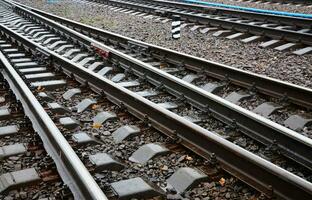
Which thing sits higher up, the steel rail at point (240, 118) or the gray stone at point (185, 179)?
the steel rail at point (240, 118)

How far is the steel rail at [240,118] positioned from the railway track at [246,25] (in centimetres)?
360

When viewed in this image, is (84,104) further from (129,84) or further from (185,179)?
(185,179)

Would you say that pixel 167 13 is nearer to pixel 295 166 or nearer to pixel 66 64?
pixel 66 64

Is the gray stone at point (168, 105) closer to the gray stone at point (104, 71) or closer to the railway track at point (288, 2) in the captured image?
the gray stone at point (104, 71)

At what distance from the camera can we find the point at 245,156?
412 cm

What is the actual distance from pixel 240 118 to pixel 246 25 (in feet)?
20.7

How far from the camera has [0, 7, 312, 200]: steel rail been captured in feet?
12.2

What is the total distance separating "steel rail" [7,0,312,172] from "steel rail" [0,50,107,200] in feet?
6.89

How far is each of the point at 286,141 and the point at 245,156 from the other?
0.77 m

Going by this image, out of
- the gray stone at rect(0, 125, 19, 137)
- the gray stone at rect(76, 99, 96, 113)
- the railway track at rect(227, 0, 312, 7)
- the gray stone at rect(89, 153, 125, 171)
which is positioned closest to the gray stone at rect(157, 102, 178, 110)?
the gray stone at rect(76, 99, 96, 113)

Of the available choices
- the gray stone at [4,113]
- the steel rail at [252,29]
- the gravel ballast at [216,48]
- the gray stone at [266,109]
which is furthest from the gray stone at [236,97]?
the steel rail at [252,29]

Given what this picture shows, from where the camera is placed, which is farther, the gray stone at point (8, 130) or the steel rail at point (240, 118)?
the gray stone at point (8, 130)

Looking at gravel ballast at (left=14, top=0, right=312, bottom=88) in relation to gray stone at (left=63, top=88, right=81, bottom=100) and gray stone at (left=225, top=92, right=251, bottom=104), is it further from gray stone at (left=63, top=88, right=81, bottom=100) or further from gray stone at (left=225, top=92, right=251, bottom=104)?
gray stone at (left=63, top=88, right=81, bottom=100)

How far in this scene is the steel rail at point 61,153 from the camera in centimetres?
372
